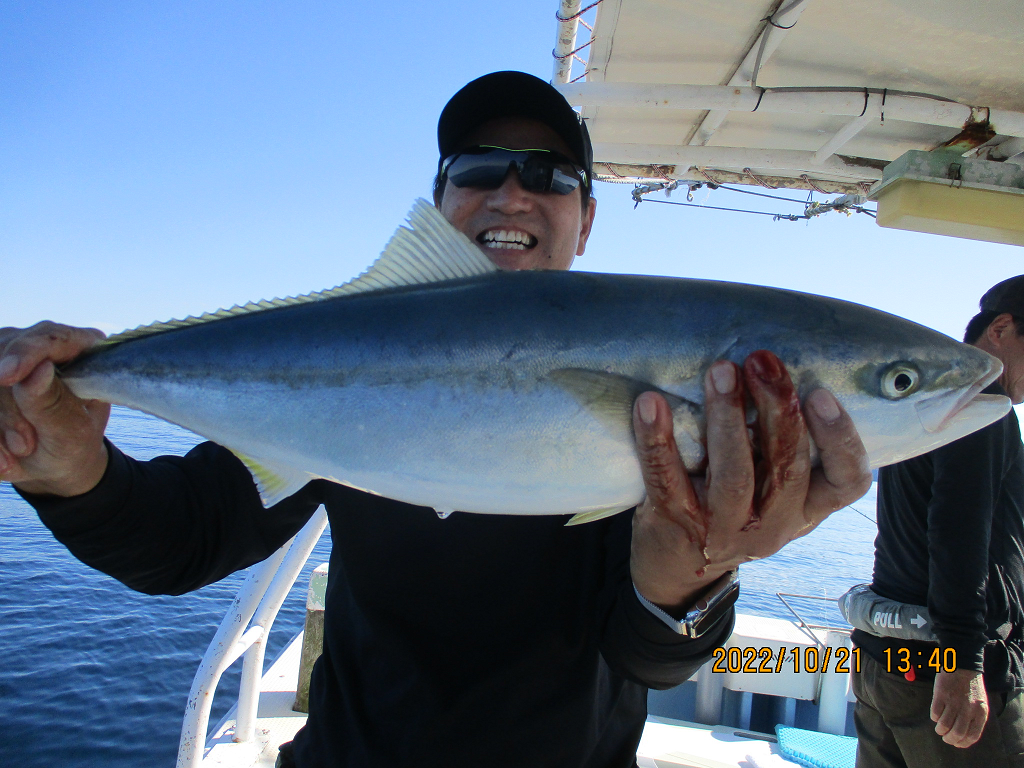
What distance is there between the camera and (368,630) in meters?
1.99

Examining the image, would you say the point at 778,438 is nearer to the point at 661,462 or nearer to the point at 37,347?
the point at 661,462

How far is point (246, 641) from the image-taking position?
139 inches

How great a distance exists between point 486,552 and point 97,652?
10.1 meters

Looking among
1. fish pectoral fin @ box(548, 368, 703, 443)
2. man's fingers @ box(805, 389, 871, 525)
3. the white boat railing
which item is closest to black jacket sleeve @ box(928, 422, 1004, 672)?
man's fingers @ box(805, 389, 871, 525)

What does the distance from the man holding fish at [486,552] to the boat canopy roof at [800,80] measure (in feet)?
11.0


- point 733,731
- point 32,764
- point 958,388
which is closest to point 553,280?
point 958,388

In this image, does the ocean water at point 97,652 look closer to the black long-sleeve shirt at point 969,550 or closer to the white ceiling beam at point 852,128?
the black long-sleeve shirt at point 969,550

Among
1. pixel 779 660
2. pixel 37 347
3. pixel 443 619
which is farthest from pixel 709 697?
pixel 37 347

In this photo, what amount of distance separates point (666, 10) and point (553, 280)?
10.6ft

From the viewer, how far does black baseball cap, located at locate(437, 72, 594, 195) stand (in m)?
2.65

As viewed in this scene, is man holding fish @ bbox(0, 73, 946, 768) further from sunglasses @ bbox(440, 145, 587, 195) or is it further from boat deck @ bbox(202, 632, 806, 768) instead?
boat deck @ bbox(202, 632, 806, 768)

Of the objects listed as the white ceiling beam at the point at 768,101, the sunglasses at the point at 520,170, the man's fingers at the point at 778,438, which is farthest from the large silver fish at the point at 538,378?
the white ceiling beam at the point at 768,101

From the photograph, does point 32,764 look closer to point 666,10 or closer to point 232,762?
point 232,762

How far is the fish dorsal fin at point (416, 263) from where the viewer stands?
1.79 metres
